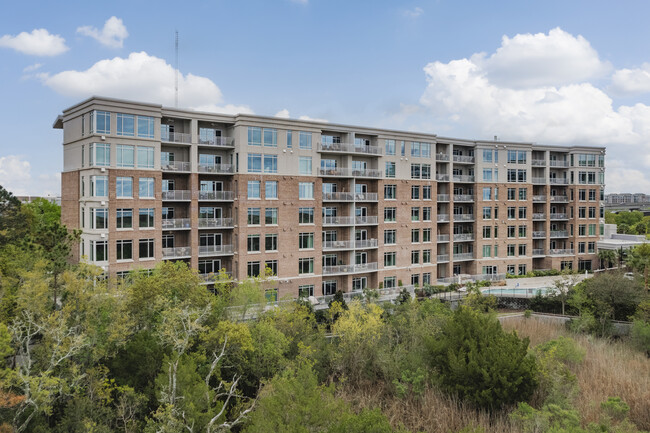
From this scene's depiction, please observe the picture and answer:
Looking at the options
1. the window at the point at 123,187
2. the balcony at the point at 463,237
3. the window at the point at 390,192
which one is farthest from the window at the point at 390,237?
the window at the point at 123,187

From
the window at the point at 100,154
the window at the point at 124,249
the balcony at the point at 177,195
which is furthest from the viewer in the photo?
the balcony at the point at 177,195

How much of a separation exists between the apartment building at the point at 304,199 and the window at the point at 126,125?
7 centimetres

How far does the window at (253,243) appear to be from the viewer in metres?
36.9

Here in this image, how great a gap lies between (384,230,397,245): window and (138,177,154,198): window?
21.7m

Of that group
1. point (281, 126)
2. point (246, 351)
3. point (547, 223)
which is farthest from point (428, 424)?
point (547, 223)

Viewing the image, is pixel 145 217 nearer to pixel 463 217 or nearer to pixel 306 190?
pixel 306 190

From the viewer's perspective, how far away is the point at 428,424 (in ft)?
60.3

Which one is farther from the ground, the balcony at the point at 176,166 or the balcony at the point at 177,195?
the balcony at the point at 176,166

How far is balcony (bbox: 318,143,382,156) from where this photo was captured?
40500 mm

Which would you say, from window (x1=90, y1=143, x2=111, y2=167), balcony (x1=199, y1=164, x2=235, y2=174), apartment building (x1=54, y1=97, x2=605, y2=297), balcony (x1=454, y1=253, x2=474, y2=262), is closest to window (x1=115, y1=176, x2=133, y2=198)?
apartment building (x1=54, y1=97, x2=605, y2=297)

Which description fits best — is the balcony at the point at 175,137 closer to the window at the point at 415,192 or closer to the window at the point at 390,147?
the window at the point at 390,147

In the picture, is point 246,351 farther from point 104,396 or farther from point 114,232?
point 114,232

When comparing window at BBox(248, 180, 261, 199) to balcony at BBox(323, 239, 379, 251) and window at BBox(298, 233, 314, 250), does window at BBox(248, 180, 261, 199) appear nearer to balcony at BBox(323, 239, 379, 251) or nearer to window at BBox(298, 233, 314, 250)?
window at BBox(298, 233, 314, 250)

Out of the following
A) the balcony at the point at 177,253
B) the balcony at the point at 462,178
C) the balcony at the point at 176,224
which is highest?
the balcony at the point at 462,178
